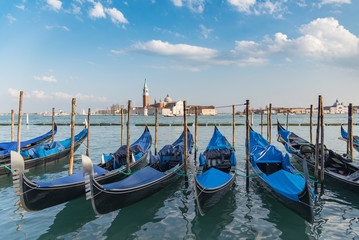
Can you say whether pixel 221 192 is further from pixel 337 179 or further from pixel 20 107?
pixel 20 107

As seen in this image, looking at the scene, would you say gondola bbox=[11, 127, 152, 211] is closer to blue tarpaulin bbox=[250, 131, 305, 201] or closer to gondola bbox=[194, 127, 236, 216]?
gondola bbox=[194, 127, 236, 216]

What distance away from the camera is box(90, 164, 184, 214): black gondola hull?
15.5 ft

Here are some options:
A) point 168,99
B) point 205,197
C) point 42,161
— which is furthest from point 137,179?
point 168,99

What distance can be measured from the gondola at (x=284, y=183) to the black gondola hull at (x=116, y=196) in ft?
9.39

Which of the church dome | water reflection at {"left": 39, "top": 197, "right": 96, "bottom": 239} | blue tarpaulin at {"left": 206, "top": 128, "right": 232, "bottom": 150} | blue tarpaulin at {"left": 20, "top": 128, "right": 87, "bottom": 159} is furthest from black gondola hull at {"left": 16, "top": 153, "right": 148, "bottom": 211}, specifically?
the church dome

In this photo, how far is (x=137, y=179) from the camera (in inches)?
236

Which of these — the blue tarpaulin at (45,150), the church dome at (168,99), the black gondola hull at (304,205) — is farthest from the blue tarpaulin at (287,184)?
the church dome at (168,99)

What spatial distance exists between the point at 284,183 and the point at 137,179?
345 cm

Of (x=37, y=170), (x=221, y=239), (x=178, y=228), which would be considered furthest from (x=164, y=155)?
(x=37, y=170)

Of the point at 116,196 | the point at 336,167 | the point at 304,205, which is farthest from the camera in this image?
the point at 336,167

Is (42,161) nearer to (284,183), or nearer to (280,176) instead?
(280,176)

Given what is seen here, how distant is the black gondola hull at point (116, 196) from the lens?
4.73 metres

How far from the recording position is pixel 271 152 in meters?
7.99

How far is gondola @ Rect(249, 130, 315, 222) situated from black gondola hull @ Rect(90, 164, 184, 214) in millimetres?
2863
